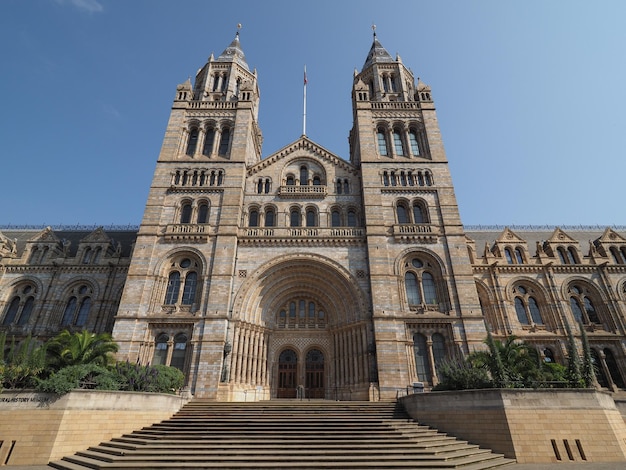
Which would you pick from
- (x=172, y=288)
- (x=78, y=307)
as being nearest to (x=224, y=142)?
(x=172, y=288)

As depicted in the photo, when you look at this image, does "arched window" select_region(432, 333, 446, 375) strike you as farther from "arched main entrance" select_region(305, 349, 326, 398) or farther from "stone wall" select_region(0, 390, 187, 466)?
"stone wall" select_region(0, 390, 187, 466)

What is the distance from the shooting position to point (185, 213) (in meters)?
25.0

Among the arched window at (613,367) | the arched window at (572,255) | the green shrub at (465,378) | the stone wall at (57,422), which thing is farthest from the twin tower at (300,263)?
the arched window at (613,367)

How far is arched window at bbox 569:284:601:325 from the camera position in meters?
25.8

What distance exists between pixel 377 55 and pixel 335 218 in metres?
19.8

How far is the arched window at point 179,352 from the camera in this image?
19.9 meters

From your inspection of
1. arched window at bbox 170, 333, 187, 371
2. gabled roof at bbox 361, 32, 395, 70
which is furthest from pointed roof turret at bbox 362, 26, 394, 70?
arched window at bbox 170, 333, 187, 371

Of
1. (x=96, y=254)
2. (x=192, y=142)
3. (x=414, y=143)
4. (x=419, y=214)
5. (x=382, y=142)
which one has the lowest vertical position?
(x=96, y=254)

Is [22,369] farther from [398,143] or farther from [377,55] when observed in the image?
[377,55]

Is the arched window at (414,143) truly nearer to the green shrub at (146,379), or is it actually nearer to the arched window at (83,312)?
the green shrub at (146,379)

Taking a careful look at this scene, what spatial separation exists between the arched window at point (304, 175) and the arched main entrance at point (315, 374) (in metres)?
13.6

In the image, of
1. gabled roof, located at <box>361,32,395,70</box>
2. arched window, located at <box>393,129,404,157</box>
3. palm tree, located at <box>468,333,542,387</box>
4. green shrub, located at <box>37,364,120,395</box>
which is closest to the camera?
green shrub, located at <box>37,364,120,395</box>

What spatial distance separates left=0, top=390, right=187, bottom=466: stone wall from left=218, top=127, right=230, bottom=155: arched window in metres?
19.9

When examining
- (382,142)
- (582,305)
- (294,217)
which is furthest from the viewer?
(382,142)
